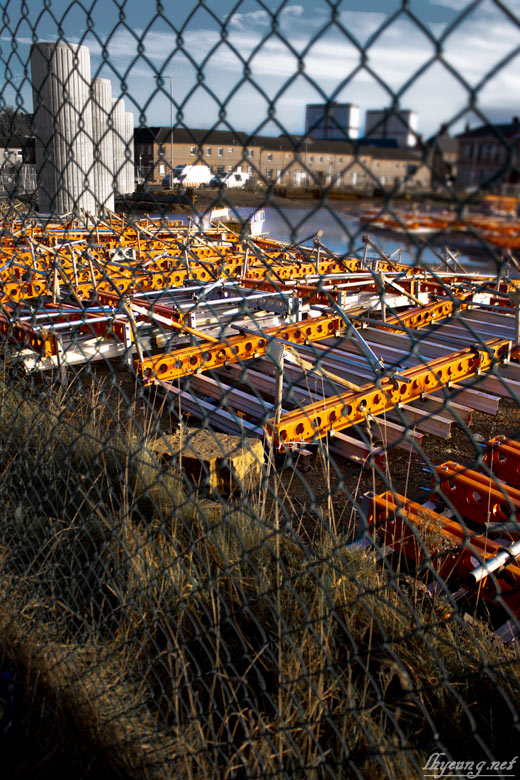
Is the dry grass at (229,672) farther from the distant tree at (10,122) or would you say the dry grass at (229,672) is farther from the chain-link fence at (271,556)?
the distant tree at (10,122)

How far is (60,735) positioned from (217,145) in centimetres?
189

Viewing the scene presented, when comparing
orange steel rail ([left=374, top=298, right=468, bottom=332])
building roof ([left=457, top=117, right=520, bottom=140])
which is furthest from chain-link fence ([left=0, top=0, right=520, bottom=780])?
orange steel rail ([left=374, top=298, right=468, bottom=332])

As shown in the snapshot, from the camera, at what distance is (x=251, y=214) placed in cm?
152

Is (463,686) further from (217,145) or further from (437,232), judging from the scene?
(217,145)

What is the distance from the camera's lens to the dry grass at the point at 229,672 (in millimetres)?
1797

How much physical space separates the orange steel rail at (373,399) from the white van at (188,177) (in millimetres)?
2154

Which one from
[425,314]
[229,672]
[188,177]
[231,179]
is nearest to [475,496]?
[229,672]

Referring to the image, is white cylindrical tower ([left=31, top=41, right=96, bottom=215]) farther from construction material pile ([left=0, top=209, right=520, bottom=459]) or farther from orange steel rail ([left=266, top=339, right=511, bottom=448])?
orange steel rail ([left=266, top=339, right=511, bottom=448])

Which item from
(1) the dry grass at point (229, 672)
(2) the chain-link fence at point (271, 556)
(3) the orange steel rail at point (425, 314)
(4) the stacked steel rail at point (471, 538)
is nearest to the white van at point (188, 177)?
(2) the chain-link fence at point (271, 556)

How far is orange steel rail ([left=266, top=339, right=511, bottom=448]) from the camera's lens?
4719 mm

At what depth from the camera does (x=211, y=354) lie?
6.10 metres

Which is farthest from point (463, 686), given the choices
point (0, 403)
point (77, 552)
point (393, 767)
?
point (0, 403)

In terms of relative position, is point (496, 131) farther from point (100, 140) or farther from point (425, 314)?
point (425, 314)

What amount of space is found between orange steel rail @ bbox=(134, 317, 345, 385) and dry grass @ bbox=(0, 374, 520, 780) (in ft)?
9.72
